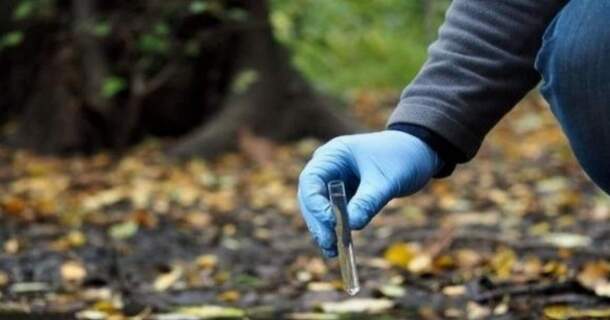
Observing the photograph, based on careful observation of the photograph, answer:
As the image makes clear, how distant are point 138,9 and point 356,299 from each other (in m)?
3.81

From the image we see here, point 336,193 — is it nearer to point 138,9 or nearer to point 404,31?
point 138,9

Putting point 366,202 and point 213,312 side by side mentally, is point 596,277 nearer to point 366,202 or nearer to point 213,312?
point 213,312

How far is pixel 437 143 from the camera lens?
161 centimetres

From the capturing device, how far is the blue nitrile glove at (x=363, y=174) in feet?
4.85

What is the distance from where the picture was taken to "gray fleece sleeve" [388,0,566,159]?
1573mm

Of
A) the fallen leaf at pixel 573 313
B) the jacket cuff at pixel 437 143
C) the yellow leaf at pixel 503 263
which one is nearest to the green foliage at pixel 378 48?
the yellow leaf at pixel 503 263

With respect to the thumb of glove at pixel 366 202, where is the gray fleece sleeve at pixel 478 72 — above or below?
above

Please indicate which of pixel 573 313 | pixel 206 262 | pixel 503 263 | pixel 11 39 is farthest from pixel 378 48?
pixel 573 313

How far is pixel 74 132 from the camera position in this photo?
613 cm

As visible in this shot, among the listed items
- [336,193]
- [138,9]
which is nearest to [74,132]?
[138,9]

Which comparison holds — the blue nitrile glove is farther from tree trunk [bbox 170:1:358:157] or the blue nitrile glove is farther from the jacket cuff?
tree trunk [bbox 170:1:358:157]

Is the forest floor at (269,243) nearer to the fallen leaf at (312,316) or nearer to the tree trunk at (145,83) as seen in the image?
the fallen leaf at (312,316)

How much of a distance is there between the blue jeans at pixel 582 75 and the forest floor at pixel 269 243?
0.75 metres

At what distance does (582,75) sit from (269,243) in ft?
7.53
